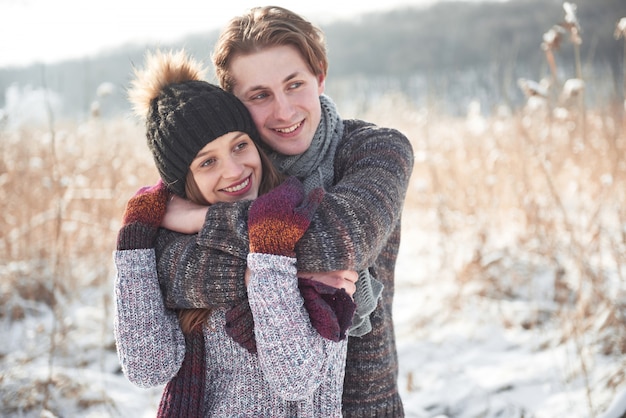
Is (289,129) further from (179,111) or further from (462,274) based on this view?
(462,274)

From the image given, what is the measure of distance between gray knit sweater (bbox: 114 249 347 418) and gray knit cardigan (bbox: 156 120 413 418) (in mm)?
71

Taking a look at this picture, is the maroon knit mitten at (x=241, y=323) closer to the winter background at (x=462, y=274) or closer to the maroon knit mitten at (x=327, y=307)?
the maroon knit mitten at (x=327, y=307)

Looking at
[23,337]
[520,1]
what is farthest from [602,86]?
[520,1]

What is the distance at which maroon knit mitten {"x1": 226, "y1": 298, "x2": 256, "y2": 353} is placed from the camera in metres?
1.26

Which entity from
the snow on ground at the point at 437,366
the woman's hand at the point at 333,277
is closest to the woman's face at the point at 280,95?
the woman's hand at the point at 333,277

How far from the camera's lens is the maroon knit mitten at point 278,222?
118cm

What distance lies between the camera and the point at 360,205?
1290mm

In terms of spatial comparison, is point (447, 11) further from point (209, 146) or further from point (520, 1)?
point (209, 146)

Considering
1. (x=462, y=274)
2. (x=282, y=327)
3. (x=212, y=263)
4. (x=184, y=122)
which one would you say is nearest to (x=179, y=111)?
(x=184, y=122)

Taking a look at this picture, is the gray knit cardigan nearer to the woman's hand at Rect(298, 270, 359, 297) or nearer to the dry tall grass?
the woman's hand at Rect(298, 270, 359, 297)

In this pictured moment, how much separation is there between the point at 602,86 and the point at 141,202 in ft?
10.2

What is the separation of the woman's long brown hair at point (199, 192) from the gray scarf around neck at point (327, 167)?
0.07 metres

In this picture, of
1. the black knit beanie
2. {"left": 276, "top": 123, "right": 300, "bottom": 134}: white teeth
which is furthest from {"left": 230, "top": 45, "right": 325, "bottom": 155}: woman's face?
the black knit beanie

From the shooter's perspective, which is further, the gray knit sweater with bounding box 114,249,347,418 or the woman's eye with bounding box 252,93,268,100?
the woman's eye with bounding box 252,93,268,100
